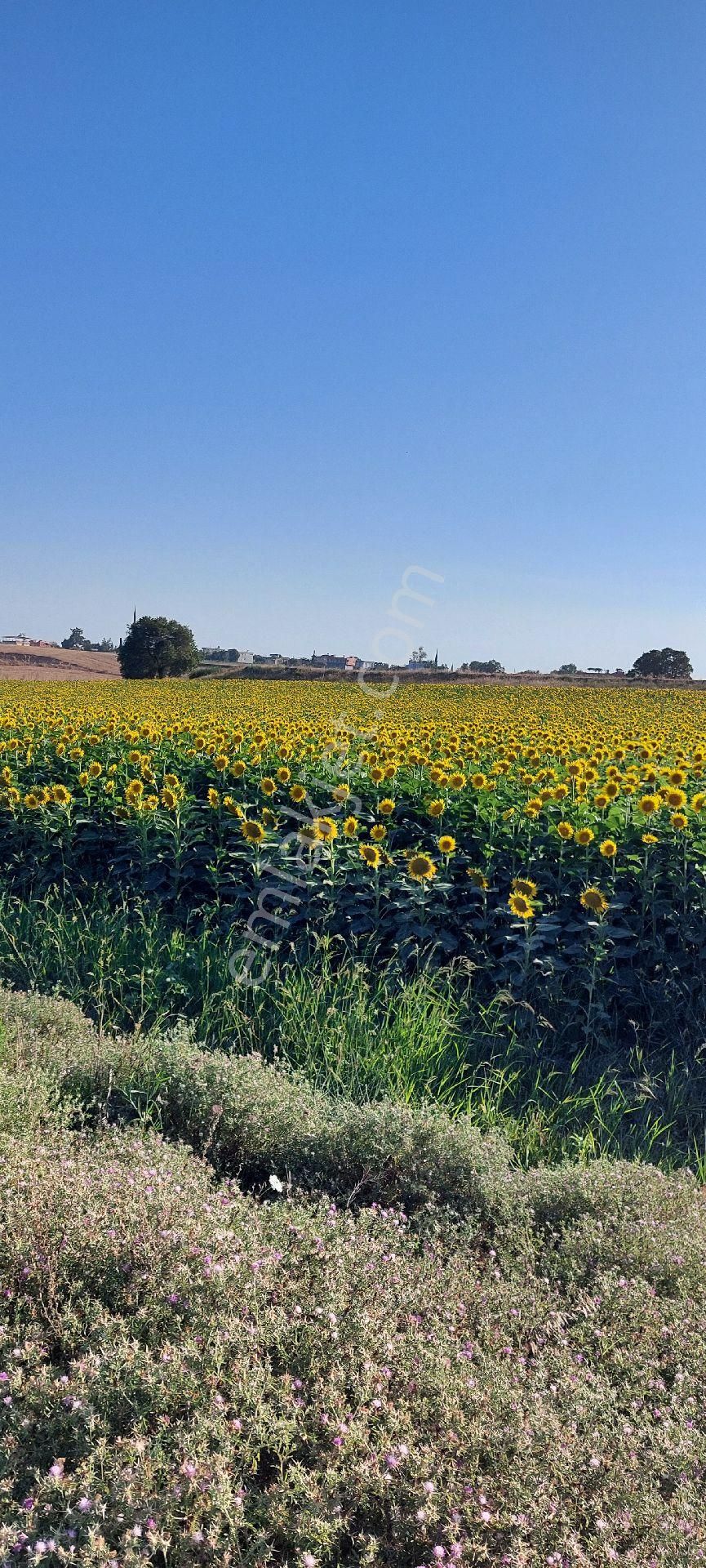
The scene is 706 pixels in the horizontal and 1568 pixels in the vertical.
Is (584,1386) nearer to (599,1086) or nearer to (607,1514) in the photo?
(607,1514)

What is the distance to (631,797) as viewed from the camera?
21.1 feet

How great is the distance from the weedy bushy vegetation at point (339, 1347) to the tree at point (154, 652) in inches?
2337

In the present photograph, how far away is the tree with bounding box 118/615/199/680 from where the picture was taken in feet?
201

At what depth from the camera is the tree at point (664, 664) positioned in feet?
198

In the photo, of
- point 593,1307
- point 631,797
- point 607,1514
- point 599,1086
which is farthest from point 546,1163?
point 631,797

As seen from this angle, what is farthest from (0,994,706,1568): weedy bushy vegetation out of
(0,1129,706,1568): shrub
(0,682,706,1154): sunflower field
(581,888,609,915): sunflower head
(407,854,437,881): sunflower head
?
(407,854,437,881): sunflower head

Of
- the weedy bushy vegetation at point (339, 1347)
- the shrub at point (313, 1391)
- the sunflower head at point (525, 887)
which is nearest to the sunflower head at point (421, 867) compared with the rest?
the sunflower head at point (525, 887)

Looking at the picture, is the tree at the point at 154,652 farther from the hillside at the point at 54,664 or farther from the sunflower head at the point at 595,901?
the sunflower head at the point at 595,901

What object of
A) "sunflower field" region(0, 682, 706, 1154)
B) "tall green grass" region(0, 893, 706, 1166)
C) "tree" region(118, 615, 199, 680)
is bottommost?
"tall green grass" region(0, 893, 706, 1166)

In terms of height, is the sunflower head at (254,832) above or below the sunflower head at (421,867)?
above

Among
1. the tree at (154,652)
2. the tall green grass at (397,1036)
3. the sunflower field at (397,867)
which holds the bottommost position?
the tall green grass at (397,1036)

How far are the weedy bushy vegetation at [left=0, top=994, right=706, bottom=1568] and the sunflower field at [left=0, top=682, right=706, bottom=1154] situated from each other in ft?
5.76

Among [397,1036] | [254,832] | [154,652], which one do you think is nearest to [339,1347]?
[397,1036]

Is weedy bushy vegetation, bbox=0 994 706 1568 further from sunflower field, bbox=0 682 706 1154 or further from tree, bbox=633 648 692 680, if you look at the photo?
tree, bbox=633 648 692 680
